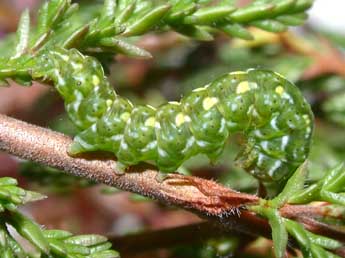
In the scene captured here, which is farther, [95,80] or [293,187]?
[95,80]

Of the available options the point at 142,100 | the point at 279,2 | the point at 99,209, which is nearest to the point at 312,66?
the point at 142,100

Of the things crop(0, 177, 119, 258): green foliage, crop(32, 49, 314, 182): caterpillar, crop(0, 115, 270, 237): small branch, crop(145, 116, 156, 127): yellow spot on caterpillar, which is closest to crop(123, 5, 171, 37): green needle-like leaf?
crop(32, 49, 314, 182): caterpillar

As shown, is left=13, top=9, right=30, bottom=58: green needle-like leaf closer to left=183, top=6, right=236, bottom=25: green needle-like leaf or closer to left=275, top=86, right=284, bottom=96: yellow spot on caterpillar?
left=183, top=6, right=236, bottom=25: green needle-like leaf

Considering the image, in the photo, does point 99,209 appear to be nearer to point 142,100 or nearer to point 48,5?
point 142,100

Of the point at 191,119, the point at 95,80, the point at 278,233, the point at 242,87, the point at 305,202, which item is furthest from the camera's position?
the point at 242,87

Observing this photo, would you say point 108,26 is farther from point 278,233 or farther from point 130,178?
point 278,233

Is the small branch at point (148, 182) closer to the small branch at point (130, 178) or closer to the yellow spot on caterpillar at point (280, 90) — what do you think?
the small branch at point (130, 178)

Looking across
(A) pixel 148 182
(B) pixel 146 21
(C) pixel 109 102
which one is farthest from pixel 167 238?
(B) pixel 146 21
